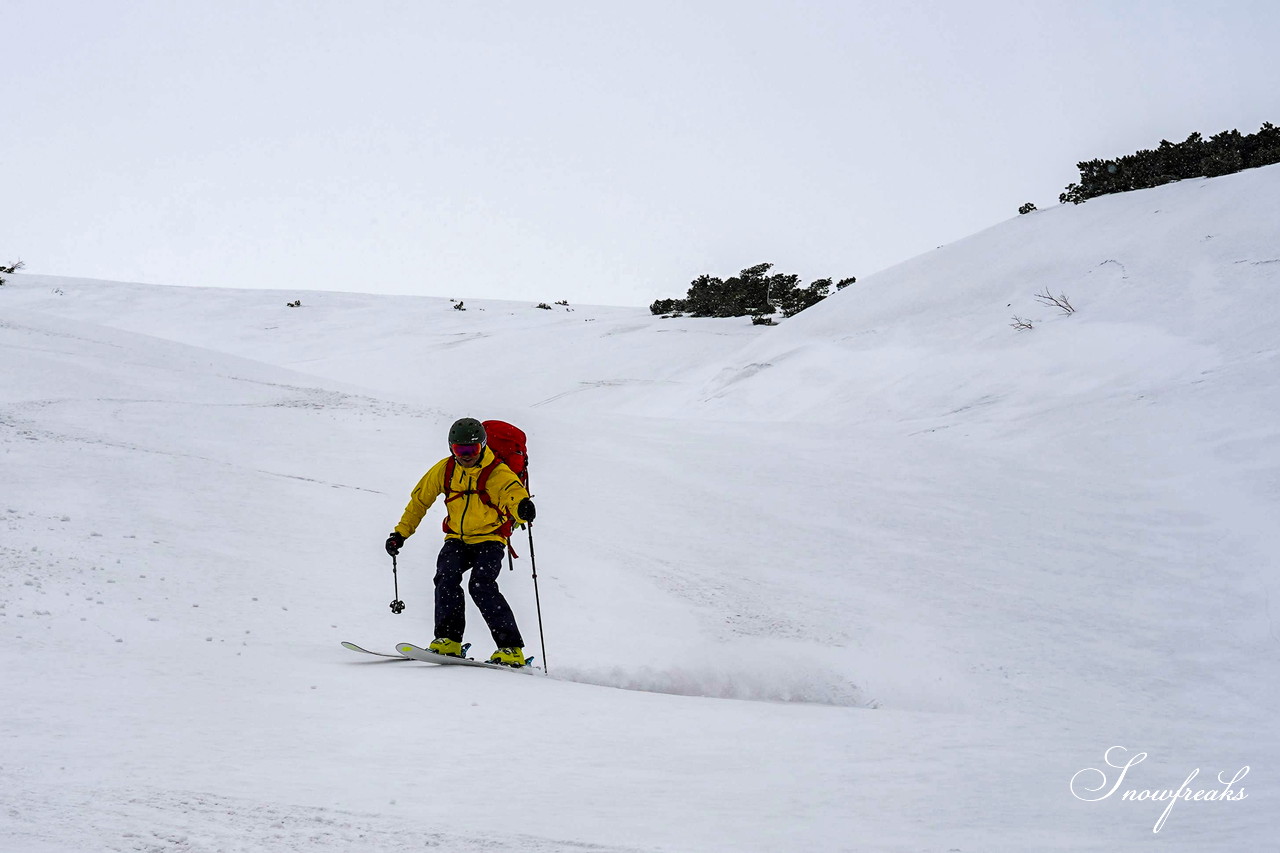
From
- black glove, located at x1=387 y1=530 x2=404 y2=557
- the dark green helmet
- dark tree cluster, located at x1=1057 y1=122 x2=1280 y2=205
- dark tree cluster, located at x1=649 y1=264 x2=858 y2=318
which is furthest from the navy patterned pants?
dark tree cluster, located at x1=649 y1=264 x2=858 y2=318

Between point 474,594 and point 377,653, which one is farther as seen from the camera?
point 474,594

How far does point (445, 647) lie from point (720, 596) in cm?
237

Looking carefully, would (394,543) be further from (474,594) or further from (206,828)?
(206,828)

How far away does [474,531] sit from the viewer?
5.74 metres

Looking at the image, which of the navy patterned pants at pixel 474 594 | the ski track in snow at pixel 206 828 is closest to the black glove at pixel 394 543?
the navy patterned pants at pixel 474 594

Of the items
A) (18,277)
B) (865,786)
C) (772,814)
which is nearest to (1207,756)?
(865,786)

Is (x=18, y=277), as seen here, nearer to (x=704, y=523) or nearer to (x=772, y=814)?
(x=704, y=523)

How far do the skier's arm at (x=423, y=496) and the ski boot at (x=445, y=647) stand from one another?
733 mm

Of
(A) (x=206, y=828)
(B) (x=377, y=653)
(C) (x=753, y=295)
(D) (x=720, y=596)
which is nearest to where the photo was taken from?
(A) (x=206, y=828)

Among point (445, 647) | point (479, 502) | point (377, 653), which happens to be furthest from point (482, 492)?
point (377, 653)

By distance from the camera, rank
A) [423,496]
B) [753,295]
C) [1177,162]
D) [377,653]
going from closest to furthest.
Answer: [377,653], [423,496], [1177,162], [753,295]

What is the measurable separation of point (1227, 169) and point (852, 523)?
14343 millimetres

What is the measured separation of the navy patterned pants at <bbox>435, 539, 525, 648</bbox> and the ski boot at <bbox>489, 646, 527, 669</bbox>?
0.04 metres

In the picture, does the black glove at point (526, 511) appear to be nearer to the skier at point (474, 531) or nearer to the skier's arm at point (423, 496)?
the skier at point (474, 531)
